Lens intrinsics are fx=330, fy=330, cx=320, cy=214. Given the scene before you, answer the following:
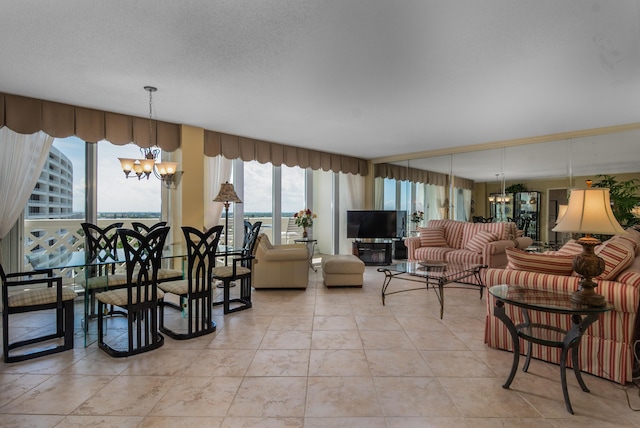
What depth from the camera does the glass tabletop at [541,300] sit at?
1.94 meters

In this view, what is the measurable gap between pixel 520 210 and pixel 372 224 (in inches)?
108

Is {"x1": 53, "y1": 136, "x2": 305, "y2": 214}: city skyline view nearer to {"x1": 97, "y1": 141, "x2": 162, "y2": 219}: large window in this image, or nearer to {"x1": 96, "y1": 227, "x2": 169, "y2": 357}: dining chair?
{"x1": 97, "y1": 141, "x2": 162, "y2": 219}: large window

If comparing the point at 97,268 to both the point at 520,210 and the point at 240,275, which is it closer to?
the point at 240,275

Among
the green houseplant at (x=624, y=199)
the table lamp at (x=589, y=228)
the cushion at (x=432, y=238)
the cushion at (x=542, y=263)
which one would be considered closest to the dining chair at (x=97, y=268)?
the cushion at (x=542, y=263)

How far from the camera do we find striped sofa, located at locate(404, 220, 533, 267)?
509cm

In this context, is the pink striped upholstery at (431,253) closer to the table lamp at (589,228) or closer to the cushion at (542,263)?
the cushion at (542,263)

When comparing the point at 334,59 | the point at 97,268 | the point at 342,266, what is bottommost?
the point at 342,266

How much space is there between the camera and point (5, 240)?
12.3 feet

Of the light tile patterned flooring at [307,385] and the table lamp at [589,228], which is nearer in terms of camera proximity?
the light tile patterned flooring at [307,385]

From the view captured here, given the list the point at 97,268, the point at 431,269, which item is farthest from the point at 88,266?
the point at 431,269

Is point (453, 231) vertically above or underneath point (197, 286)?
above

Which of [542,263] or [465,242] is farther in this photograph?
[465,242]

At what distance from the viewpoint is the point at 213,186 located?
5.25 m

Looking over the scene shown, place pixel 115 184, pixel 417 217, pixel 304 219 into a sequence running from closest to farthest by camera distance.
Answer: pixel 115 184 → pixel 304 219 → pixel 417 217
